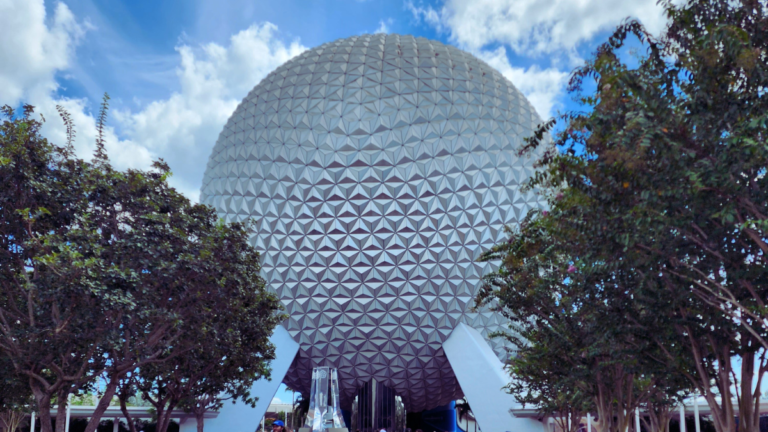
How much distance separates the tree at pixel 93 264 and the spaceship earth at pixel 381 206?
601 inches

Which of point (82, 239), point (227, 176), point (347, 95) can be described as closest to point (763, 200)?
point (82, 239)

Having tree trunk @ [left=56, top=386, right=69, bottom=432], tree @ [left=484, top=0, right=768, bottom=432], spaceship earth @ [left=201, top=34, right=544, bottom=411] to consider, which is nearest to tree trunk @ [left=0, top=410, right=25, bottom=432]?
spaceship earth @ [left=201, top=34, right=544, bottom=411]

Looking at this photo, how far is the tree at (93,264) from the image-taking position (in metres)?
12.2

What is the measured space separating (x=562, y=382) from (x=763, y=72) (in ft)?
38.0

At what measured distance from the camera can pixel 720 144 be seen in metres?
7.48

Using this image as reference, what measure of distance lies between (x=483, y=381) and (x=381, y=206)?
34.4 feet

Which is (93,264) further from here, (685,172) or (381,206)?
(381,206)

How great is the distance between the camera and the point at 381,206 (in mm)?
30562

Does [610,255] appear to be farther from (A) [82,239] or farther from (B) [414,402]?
(B) [414,402]

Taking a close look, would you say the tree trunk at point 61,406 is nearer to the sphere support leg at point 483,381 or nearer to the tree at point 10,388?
the tree at point 10,388

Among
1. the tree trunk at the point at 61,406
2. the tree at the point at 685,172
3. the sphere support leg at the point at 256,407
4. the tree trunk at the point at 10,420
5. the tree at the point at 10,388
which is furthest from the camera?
the tree trunk at the point at 10,420

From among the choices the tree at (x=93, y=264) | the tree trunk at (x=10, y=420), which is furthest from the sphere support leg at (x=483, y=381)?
the tree trunk at (x=10, y=420)

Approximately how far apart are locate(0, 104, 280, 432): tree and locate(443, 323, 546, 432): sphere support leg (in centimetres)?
1629

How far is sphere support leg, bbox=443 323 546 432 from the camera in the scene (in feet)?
86.4
